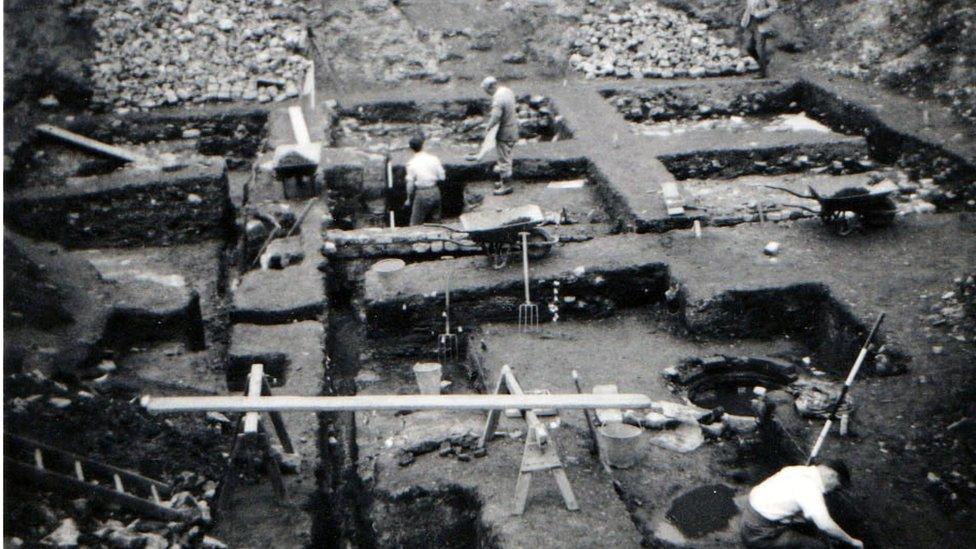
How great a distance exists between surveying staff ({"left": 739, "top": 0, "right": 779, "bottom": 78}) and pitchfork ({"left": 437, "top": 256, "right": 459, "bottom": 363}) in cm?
818

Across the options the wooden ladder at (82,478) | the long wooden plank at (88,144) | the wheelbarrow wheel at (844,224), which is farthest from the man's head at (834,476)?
the long wooden plank at (88,144)

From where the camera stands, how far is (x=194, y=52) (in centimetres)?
1339

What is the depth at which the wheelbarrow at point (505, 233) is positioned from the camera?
314 inches

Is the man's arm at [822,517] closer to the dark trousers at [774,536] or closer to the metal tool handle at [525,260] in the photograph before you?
the dark trousers at [774,536]

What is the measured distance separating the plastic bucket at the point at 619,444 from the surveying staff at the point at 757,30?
9525 mm

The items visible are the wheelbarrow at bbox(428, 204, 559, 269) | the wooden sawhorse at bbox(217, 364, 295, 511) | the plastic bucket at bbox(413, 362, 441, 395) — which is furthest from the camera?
the wheelbarrow at bbox(428, 204, 559, 269)

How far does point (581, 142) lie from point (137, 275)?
5.70m

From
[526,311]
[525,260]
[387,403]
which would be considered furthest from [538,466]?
[525,260]

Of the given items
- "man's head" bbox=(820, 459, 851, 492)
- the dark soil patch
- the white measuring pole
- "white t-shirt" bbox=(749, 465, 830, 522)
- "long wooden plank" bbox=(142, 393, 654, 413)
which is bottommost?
the dark soil patch

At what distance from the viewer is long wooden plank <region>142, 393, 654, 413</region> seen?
5289 mm

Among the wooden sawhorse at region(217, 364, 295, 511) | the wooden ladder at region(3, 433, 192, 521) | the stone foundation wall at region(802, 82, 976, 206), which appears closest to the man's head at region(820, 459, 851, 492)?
the wooden sawhorse at region(217, 364, 295, 511)

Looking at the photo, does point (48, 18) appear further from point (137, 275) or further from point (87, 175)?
point (137, 275)

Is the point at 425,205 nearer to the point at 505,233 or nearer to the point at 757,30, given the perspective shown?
the point at 505,233

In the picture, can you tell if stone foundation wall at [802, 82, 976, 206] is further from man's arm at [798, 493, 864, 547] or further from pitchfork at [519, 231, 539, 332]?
man's arm at [798, 493, 864, 547]
